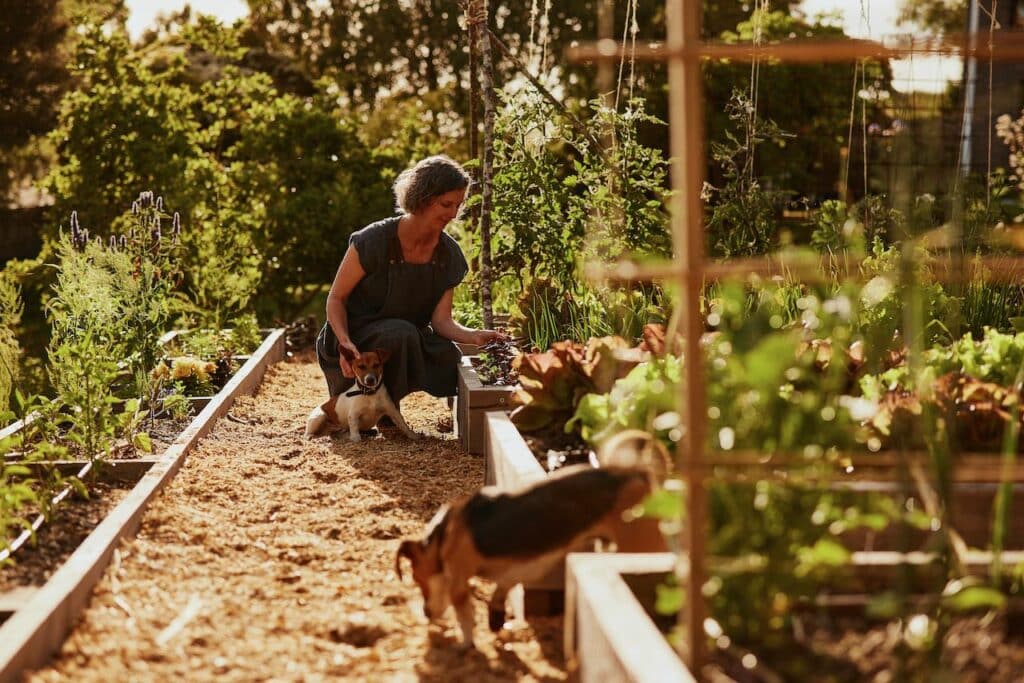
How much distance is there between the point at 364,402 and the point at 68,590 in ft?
8.49

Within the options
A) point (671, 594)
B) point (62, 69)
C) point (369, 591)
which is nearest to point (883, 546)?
point (671, 594)

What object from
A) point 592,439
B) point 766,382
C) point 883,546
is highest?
point 766,382

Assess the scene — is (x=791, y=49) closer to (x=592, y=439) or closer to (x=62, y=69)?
(x=592, y=439)

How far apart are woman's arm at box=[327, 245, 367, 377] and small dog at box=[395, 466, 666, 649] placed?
2.83 meters

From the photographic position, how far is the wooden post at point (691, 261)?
5.50 ft

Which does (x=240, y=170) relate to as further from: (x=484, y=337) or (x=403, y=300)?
(x=484, y=337)

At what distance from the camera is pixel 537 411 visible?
3.74 meters

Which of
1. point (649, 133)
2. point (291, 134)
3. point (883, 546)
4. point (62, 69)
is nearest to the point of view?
point (883, 546)

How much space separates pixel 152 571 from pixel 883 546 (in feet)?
6.43

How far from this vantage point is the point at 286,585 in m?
3.17

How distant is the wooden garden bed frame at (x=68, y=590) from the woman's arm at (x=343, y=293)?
971 millimetres

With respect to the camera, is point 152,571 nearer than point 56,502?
Yes

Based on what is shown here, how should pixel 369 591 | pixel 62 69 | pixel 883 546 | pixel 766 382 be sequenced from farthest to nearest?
pixel 62 69
pixel 369 591
pixel 883 546
pixel 766 382

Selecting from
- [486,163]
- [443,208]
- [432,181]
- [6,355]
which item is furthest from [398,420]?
[6,355]
